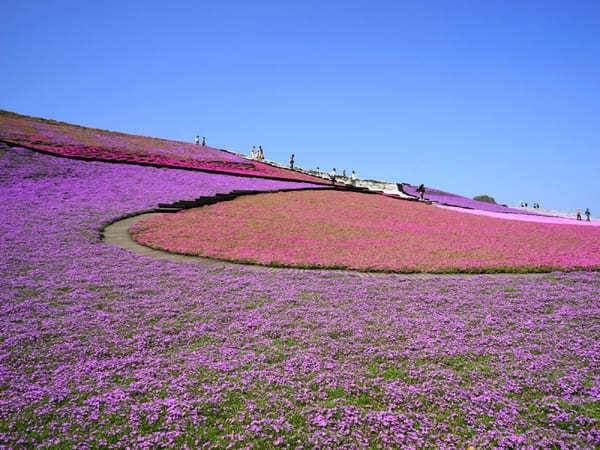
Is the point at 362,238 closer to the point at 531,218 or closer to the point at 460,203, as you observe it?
the point at 531,218

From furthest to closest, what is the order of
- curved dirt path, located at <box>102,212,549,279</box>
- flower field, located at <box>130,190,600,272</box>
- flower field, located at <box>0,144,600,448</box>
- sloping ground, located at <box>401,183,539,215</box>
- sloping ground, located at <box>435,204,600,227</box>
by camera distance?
1. sloping ground, located at <box>401,183,539,215</box>
2. sloping ground, located at <box>435,204,600,227</box>
3. flower field, located at <box>130,190,600,272</box>
4. curved dirt path, located at <box>102,212,549,279</box>
5. flower field, located at <box>0,144,600,448</box>

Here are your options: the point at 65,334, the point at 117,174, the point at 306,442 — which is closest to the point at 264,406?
the point at 306,442

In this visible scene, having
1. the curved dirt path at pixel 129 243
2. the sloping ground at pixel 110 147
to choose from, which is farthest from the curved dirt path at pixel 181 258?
the sloping ground at pixel 110 147

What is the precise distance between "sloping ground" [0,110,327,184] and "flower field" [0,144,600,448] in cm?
2586

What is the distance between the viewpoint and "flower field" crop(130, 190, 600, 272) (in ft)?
54.5

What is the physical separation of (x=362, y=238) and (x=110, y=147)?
3349cm

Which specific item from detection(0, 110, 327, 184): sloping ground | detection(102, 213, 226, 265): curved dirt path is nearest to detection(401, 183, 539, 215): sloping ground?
detection(0, 110, 327, 184): sloping ground

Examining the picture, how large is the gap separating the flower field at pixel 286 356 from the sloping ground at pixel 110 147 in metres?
25.9

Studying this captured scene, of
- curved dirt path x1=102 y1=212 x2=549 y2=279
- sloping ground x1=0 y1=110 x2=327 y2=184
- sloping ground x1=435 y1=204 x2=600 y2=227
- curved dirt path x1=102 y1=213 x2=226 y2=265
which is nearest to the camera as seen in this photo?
curved dirt path x1=102 y1=212 x2=549 y2=279

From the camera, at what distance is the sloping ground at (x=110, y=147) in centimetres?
3756

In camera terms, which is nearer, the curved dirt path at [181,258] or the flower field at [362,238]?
the curved dirt path at [181,258]

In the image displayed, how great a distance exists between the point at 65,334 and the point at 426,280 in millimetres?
11181

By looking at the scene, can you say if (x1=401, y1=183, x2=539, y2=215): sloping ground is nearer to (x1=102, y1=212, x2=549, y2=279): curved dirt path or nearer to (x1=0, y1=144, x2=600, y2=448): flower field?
(x1=102, y1=212, x2=549, y2=279): curved dirt path

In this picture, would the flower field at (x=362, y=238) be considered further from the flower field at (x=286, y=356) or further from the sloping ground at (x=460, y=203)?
the sloping ground at (x=460, y=203)
